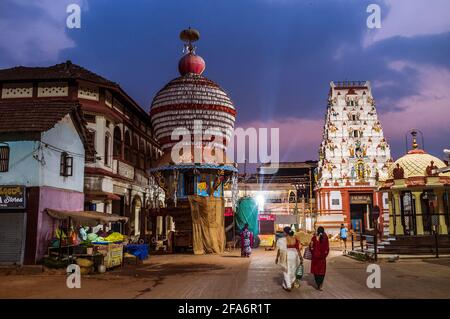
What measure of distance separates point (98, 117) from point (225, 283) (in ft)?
52.0

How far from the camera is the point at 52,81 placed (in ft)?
79.8

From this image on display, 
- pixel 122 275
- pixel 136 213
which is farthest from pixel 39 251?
pixel 136 213

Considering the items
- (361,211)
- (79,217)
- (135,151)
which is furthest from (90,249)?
(361,211)

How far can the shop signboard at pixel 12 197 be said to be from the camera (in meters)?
16.1

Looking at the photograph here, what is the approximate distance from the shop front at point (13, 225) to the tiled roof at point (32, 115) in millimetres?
2408

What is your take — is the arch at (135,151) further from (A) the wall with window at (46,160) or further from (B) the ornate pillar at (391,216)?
(B) the ornate pillar at (391,216)

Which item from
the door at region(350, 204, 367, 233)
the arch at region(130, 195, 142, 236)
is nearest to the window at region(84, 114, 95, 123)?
the arch at region(130, 195, 142, 236)

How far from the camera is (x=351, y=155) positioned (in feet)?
153

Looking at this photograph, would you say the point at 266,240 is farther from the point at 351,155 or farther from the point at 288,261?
the point at 288,261

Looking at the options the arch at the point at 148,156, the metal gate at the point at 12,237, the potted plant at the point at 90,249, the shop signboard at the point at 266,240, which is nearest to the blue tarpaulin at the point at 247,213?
the shop signboard at the point at 266,240

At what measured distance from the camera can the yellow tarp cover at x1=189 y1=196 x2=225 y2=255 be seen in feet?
83.2

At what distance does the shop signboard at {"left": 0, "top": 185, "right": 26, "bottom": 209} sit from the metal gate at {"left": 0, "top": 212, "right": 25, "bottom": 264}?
0.37 m
